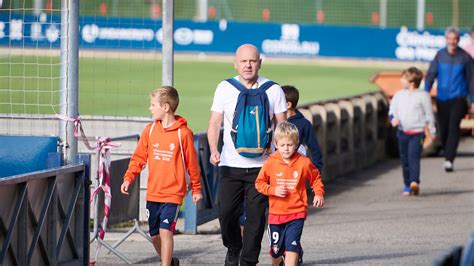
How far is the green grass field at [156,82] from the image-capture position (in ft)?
86.0

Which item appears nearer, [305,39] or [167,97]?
[167,97]

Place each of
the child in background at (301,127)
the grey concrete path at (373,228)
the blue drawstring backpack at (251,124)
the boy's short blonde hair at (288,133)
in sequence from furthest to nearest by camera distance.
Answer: the grey concrete path at (373,228)
the child in background at (301,127)
the blue drawstring backpack at (251,124)
the boy's short blonde hair at (288,133)


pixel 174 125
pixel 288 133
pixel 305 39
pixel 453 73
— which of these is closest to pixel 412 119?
pixel 453 73

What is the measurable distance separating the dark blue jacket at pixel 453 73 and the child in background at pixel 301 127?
826cm

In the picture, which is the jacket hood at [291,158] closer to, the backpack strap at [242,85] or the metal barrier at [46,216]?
the backpack strap at [242,85]

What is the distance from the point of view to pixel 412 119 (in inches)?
672

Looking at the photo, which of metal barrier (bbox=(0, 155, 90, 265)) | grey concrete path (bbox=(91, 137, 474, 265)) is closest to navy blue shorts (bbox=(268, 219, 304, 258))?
metal barrier (bbox=(0, 155, 90, 265))

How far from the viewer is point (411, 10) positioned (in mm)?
49219

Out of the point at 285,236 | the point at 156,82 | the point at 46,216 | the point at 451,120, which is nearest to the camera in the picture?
the point at 46,216

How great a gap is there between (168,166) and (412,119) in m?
7.44

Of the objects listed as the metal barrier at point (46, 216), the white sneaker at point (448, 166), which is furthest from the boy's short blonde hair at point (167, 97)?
the white sneaker at point (448, 166)

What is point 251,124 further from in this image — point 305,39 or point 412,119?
point 305,39

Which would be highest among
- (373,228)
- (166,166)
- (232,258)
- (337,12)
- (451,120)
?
(337,12)

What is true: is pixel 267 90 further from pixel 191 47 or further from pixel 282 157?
pixel 191 47
